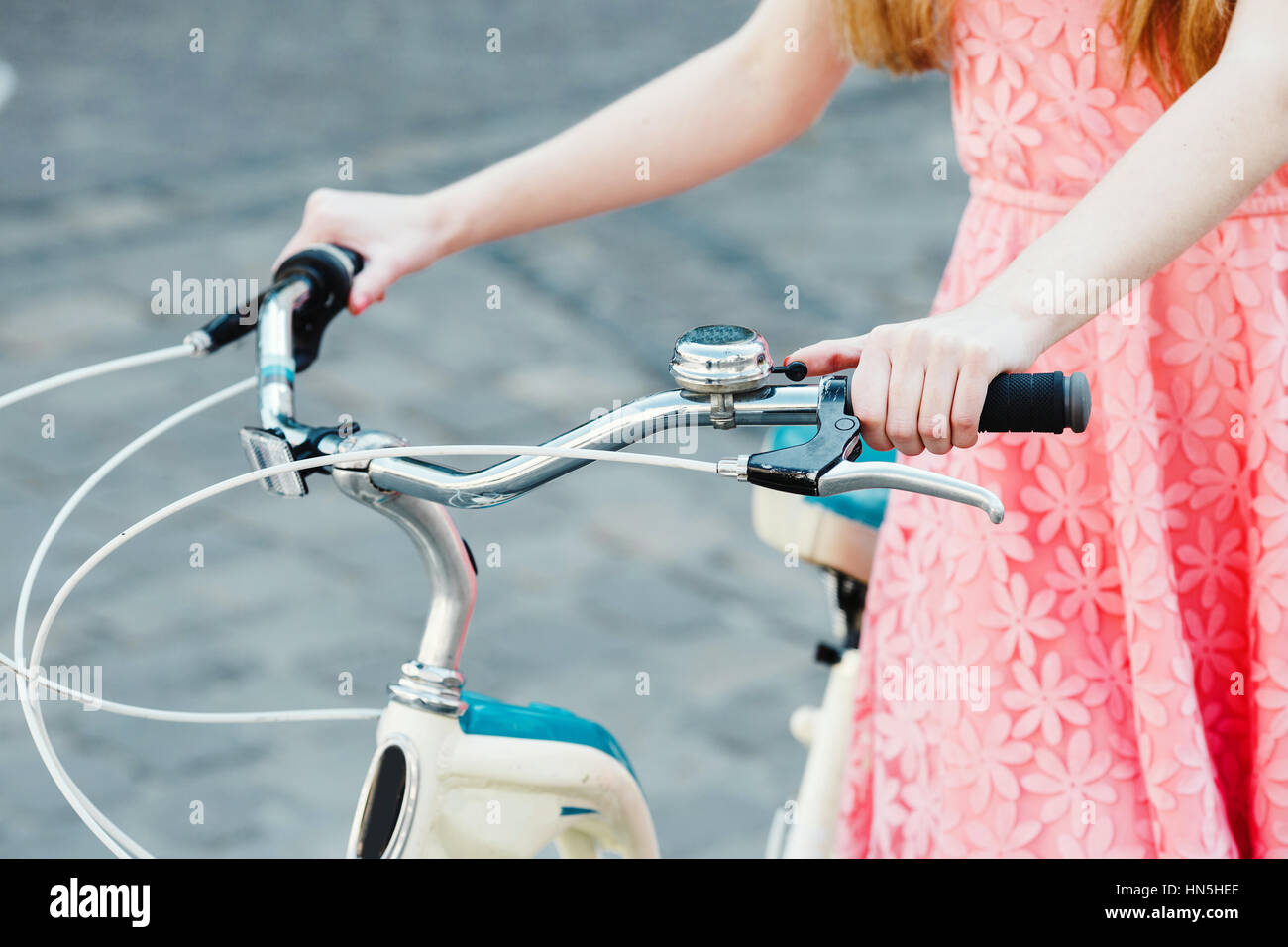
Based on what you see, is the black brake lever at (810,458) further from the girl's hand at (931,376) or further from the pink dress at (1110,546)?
the pink dress at (1110,546)

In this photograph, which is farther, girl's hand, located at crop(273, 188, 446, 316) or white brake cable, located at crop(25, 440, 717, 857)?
girl's hand, located at crop(273, 188, 446, 316)

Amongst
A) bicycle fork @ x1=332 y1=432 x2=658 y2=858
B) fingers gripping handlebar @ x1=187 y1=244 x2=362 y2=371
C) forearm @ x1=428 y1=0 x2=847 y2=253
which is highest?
forearm @ x1=428 y1=0 x2=847 y2=253

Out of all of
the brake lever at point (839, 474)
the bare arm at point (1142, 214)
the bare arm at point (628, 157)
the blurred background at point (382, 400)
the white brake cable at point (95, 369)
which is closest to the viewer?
the brake lever at point (839, 474)

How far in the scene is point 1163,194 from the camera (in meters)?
1.05

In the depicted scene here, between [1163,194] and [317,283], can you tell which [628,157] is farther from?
[1163,194]

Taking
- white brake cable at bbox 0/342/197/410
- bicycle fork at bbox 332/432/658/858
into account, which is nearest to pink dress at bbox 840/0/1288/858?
bicycle fork at bbox 332/432/658/858

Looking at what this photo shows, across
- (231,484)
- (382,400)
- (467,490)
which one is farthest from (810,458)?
(382,400)

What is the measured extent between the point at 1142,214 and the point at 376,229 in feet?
2.39

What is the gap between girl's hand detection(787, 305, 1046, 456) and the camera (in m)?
0.99

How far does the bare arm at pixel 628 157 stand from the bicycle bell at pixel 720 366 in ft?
1.57

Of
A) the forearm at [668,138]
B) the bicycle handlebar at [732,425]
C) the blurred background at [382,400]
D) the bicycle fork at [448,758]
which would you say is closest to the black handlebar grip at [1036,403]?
the bicycle handlebar at [732,425]

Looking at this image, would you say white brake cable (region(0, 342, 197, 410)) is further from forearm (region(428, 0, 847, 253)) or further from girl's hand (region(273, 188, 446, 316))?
forearm (region(428, 0, 847, 253))

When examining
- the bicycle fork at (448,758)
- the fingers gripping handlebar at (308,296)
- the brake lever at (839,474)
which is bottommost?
the bicycle fork at (448,758)

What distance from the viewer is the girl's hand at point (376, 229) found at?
141 centimetres
